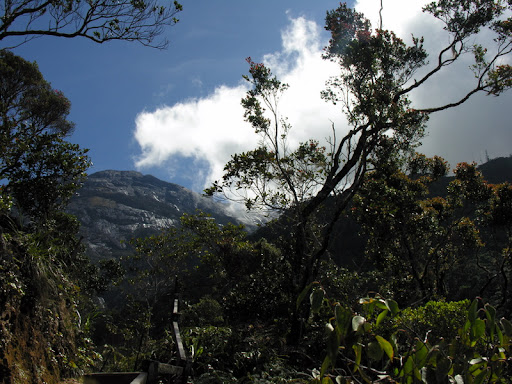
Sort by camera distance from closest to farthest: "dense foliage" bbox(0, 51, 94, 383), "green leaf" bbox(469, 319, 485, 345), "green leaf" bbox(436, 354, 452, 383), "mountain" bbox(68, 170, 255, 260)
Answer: "green leaf" bbox(436, 354, 452, 383) < "green leaf" bbox(469, 319, 485, 345) < "dense foliage" bbox(0, 51, 94, 383) < "mountain" bbox(68, 170, 255, 260)

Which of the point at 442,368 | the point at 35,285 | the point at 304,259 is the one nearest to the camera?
the point at 442,368

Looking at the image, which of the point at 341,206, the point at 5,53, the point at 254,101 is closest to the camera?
the point at 341,206

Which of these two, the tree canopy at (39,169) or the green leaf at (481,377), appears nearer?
the green leaf at (481,377)

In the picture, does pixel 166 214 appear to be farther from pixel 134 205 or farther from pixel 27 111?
pixel 27 111

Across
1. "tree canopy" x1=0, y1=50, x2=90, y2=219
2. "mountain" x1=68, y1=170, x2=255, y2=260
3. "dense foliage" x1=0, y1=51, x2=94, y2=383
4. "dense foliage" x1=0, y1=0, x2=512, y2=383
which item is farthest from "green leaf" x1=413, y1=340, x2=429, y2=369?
"mountain" x1=68, y1=170, x2=255, y2=260

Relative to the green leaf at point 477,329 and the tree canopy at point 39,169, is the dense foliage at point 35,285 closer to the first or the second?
the tree canopy at point 39,169

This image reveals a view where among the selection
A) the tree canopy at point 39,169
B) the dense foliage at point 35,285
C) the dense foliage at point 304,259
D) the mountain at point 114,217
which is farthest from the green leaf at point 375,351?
the mountain at point 114,217

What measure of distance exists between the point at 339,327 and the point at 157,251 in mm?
15270

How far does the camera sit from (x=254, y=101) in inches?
341

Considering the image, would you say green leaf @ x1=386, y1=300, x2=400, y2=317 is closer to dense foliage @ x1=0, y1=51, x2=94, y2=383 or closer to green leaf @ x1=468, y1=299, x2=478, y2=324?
green leaf @ x1=468, y1=299, x2=478, y2=324

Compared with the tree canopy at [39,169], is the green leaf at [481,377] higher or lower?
lower

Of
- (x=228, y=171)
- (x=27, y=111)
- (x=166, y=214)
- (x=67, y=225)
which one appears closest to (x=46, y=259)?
(x=228, y=171)

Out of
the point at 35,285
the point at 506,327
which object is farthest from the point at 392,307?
the point at 35,285

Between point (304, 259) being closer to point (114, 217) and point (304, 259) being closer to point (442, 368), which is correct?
point (442, 368)
